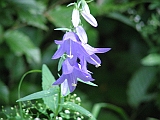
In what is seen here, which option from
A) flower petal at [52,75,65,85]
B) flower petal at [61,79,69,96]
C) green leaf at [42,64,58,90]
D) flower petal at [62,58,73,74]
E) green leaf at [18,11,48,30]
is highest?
green leaf at [18,11,48,30]

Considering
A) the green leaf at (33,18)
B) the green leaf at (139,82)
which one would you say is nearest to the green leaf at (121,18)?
the green leaf at (139,82)

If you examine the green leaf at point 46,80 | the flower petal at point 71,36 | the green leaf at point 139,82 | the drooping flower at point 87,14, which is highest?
the drooping flower at point 87,14

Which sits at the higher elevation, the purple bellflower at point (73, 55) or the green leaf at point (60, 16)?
the green leaf at point (60, 16)

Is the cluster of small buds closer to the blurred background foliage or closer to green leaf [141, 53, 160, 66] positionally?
the blurred background foliage

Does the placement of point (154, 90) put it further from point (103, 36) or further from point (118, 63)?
point (103, 36)

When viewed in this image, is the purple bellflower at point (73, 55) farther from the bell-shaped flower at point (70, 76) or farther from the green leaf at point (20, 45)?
the green leaf at point (20, 45)

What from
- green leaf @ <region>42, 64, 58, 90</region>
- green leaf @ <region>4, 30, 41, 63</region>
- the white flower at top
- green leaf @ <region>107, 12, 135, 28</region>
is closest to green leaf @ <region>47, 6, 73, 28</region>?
green leaf @ <region>4, 30, 41, 63</region>

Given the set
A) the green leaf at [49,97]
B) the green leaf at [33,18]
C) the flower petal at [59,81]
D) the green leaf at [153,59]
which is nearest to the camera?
the flower petal at [59,81]

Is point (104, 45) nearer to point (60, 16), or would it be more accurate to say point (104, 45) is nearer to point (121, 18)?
point (121, 18)

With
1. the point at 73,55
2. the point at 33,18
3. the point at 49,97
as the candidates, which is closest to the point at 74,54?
the point at 73,55
